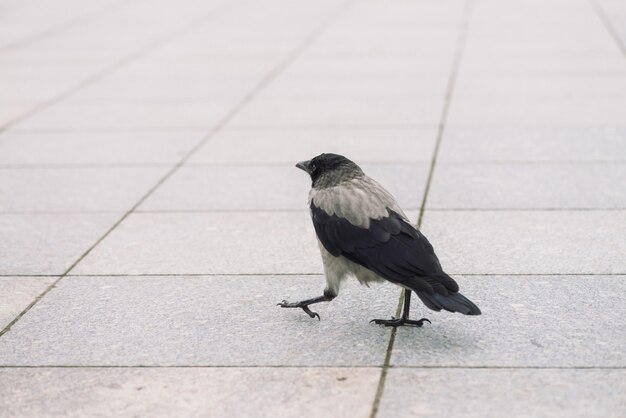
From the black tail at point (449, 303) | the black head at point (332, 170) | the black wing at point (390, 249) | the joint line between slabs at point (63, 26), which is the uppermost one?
the black head at point (332, 170)

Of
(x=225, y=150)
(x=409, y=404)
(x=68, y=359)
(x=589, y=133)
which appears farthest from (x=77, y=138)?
(x=409, y=404)

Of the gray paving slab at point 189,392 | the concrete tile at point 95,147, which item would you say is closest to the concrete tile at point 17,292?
the gray paving slab at point 189,392

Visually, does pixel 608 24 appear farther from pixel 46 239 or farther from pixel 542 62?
pixel 46 239

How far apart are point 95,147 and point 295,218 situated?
10.0ft

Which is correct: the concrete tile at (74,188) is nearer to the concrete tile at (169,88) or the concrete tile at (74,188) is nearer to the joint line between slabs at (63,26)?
the concrete tile at (169,88)

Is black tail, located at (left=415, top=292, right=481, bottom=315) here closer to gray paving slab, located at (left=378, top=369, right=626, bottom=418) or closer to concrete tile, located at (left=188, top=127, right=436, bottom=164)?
gray paving slab, located at (left=378, top=369, right=626, bottom=418)

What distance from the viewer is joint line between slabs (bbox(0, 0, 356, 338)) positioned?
640cm

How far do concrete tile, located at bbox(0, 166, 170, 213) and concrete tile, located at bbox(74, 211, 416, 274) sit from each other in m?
0.59

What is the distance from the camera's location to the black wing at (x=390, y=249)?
16.8 ft

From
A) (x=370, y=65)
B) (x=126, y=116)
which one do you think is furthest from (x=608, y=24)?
(x=126, y=116)

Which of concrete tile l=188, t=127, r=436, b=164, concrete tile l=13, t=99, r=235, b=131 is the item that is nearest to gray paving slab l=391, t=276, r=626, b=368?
concrete tile l=188, t=127, r=436, b=164

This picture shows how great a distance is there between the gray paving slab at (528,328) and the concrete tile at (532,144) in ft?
9.94

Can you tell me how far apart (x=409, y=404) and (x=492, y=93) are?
24.3ft

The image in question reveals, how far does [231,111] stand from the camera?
11344 millimetres
